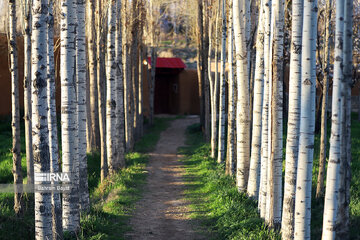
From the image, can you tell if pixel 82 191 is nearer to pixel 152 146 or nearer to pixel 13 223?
pixel 13 223

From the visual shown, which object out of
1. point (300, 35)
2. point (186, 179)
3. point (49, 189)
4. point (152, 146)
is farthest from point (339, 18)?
point (152, 146)

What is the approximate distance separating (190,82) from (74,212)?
1004 inches

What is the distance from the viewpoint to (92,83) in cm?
1495

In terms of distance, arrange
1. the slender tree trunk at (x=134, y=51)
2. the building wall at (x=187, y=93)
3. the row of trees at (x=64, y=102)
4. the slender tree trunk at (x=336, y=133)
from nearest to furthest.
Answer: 1. the slender tree trunk at (x=336, y=133)
2. the row of trees at (x=64, y=102)
3. the slender tree trunk at (x=134, y=51)
4. the building wall at (x=187, y=93)

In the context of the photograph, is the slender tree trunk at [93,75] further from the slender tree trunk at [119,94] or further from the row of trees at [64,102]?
the slender tree trunk at [119,94]

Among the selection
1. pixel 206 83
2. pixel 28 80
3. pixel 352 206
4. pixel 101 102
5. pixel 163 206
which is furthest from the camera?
pixel 206 83

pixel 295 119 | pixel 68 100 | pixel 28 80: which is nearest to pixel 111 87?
pixel 28 80

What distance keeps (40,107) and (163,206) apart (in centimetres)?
495

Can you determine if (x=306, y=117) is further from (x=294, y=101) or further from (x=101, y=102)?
(x=101, y=102)

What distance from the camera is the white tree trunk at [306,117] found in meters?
5.86

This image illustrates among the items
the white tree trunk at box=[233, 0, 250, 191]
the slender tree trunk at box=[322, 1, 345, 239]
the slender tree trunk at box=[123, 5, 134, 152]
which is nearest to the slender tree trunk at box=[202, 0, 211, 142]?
the slender tree trunk at box=[123, 5, 134, 152]

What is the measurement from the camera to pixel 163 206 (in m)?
10.7

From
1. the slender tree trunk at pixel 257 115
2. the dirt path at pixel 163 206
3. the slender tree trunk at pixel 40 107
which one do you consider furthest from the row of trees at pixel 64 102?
the slender tree trunk at pixel 257 115

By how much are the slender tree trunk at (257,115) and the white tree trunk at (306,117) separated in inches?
130
